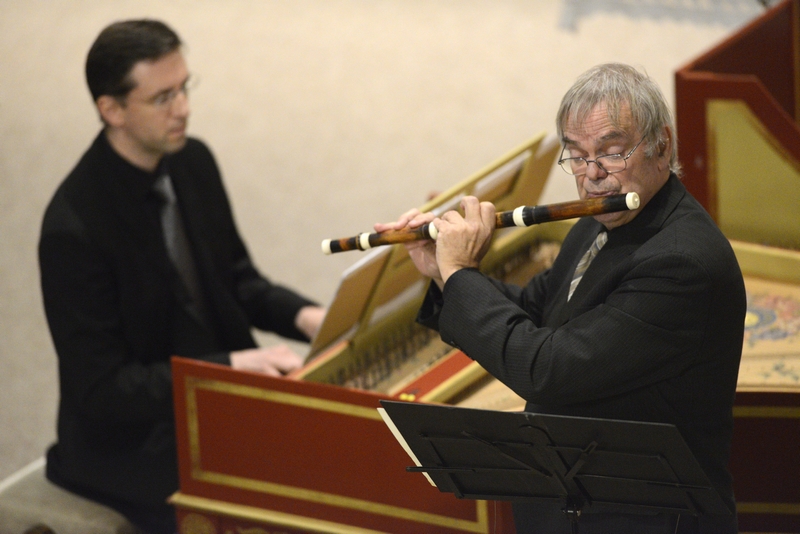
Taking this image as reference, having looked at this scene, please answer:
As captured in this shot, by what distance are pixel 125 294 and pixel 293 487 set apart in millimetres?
797

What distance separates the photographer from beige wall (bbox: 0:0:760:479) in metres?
5.01

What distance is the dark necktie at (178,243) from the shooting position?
295 centimetres

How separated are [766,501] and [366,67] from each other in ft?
12.9

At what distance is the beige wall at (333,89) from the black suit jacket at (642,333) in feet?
10.3

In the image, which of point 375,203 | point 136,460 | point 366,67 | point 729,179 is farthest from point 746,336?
point 366,67

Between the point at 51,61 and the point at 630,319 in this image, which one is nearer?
the point at 630,319

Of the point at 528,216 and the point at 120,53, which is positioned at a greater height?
the point at 120,53

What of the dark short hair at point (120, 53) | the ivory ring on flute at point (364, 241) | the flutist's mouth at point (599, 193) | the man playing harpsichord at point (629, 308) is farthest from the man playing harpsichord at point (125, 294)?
the flutist's mouth at point (599, 193)

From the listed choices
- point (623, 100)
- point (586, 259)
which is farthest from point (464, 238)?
point (623, 100)

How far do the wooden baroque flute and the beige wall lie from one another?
2831 millimetres

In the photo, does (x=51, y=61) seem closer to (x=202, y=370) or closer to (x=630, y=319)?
(x=202, y=370)

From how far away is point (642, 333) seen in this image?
4.95 feet

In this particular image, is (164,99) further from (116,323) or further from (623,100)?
(623,100)

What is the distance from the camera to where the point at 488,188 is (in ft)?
8.89
